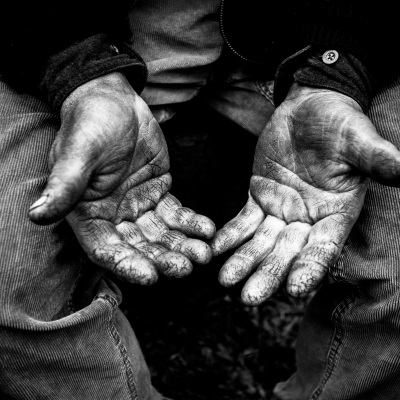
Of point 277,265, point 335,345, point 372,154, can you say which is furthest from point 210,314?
point 372,154

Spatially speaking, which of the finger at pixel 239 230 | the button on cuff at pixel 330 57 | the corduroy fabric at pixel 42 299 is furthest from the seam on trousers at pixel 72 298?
the button on cuff at pixel 330 57

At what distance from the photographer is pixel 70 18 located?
Answer: 121 centimetres

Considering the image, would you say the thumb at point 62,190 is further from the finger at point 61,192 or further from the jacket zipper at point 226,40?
the jacket zipper at point 226,40

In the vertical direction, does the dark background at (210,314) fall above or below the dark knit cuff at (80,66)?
below

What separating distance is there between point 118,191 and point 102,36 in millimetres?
378

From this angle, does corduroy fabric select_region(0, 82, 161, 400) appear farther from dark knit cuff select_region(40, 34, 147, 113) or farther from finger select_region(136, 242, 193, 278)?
finger select_region(136, 242, 193, 278)

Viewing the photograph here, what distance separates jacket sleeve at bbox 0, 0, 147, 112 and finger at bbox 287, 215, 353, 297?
1.82 feet

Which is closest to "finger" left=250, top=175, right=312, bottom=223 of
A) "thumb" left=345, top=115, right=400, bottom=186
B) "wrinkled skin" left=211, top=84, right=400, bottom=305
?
"wrinkled skin" left=211, top=84, right=400, bottom=305

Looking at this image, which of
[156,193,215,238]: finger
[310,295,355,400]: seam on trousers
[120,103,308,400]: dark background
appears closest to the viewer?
[156,193,215,238]: finger

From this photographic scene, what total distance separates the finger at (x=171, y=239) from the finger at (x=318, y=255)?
184 millimetres

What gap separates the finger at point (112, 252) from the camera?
3.37 feet

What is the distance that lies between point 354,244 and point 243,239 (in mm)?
255

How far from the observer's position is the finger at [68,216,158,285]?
1.03m

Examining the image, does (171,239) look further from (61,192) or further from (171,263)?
(61,192)
